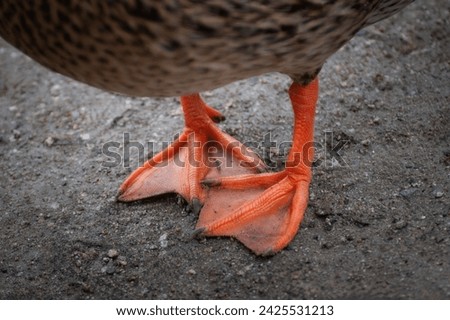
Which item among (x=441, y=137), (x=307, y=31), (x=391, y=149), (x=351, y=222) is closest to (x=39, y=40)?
(x=307, y=31)

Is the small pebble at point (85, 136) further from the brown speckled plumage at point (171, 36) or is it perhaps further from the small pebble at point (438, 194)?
the small pebble at point (438, 194)

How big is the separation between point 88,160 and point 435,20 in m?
2.08

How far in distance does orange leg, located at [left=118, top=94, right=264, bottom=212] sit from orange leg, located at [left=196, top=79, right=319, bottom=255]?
108mm

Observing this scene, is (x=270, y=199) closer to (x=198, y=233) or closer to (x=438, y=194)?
(x=198, y=233)

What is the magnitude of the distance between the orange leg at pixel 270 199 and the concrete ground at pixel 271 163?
6cm

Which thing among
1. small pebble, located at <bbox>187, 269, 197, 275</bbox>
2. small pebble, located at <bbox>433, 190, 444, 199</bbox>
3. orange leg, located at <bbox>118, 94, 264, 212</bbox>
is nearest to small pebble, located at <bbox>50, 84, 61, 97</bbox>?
orange leg, located at <bbox>118, 94, 264, 212</bbox>

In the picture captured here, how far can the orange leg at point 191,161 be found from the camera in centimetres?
272

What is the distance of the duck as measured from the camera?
5.97ft

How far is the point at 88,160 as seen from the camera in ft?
9.91

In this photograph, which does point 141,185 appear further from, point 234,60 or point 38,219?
point 234,60

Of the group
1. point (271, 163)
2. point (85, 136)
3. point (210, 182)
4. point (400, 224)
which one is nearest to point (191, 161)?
point (210, 182)

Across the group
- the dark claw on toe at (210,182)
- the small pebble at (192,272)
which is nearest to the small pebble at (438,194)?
the dark claw on toe at (210,182)

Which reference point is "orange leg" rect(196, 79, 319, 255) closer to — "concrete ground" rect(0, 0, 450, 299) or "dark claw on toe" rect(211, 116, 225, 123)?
"concrete ground" rect(0, 0, 450, 299)

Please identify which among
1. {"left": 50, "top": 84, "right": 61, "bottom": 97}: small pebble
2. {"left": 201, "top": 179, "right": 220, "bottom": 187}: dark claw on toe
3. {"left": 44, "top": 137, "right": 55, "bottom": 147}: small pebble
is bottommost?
{"left": 44, "top": 137, "right": 55, "bottom": 147}: small pebble
